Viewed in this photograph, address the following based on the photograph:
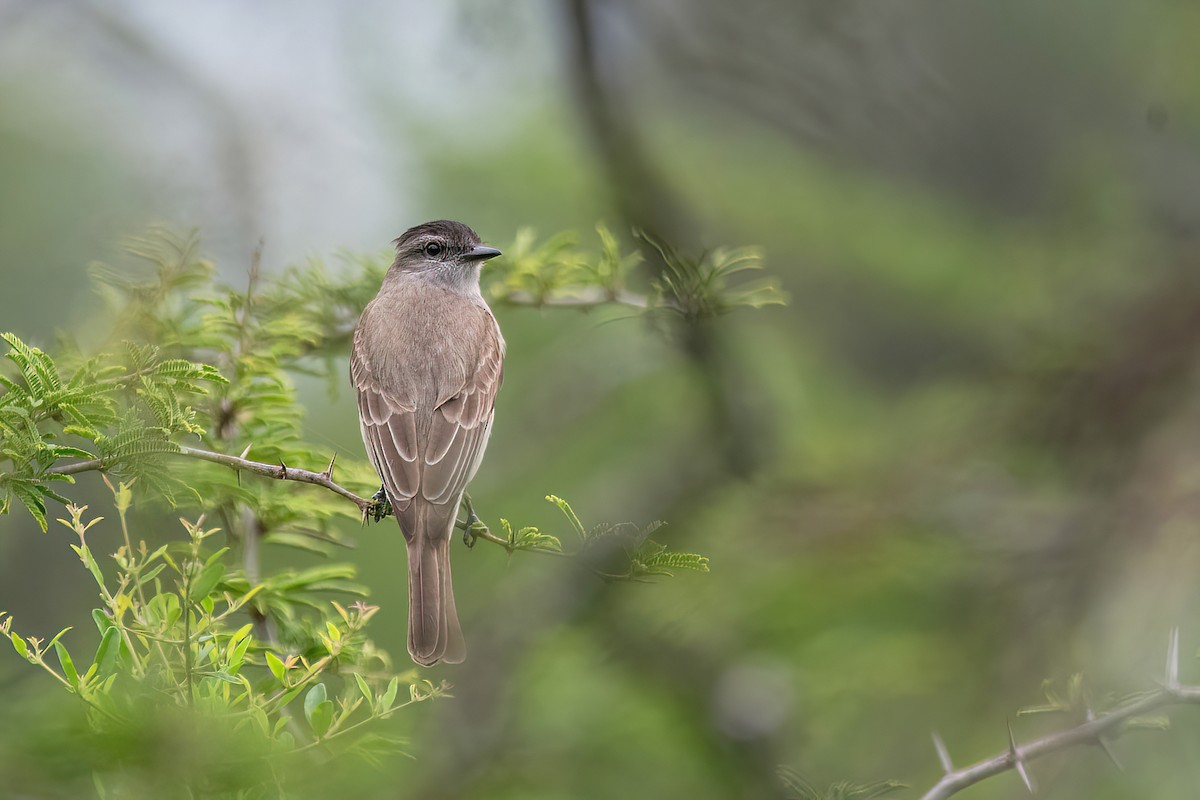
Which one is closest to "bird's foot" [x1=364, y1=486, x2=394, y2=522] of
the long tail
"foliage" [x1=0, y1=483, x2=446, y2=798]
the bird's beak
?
the long tail

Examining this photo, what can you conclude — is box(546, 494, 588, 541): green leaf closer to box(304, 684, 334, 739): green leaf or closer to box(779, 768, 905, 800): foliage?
box(304, 684, 334, 739): green leaf

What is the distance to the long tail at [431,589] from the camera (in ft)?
12.0

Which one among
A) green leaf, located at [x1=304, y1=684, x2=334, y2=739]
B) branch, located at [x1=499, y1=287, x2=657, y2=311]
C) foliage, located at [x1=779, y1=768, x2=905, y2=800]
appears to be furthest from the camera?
branch, located at [x1=499, y1=287, x2=657, y2=311]

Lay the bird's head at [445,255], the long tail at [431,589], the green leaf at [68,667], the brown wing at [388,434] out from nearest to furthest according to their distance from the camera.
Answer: the green leaf at [68,667] → the long tail at [431,589] → the brown wing at [388,434] → the bird's head at [445,255]

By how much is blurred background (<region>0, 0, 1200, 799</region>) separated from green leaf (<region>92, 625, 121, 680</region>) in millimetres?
406

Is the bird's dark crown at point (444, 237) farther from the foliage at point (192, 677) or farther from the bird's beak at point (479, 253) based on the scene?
the foliage at point (192, 677)

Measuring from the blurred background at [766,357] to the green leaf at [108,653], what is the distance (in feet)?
1.33

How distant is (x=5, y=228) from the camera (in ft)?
29.1

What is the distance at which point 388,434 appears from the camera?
439cm

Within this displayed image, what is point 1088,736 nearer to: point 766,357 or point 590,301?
point 590,301

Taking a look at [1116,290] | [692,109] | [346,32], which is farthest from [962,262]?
[346,32]

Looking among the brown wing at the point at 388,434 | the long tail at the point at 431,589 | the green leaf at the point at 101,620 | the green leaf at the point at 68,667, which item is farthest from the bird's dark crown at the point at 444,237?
the green leaf at the point at 68,667

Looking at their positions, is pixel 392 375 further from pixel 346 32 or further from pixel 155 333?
pixel 346 32

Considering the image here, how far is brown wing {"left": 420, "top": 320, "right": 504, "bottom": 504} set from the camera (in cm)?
416
